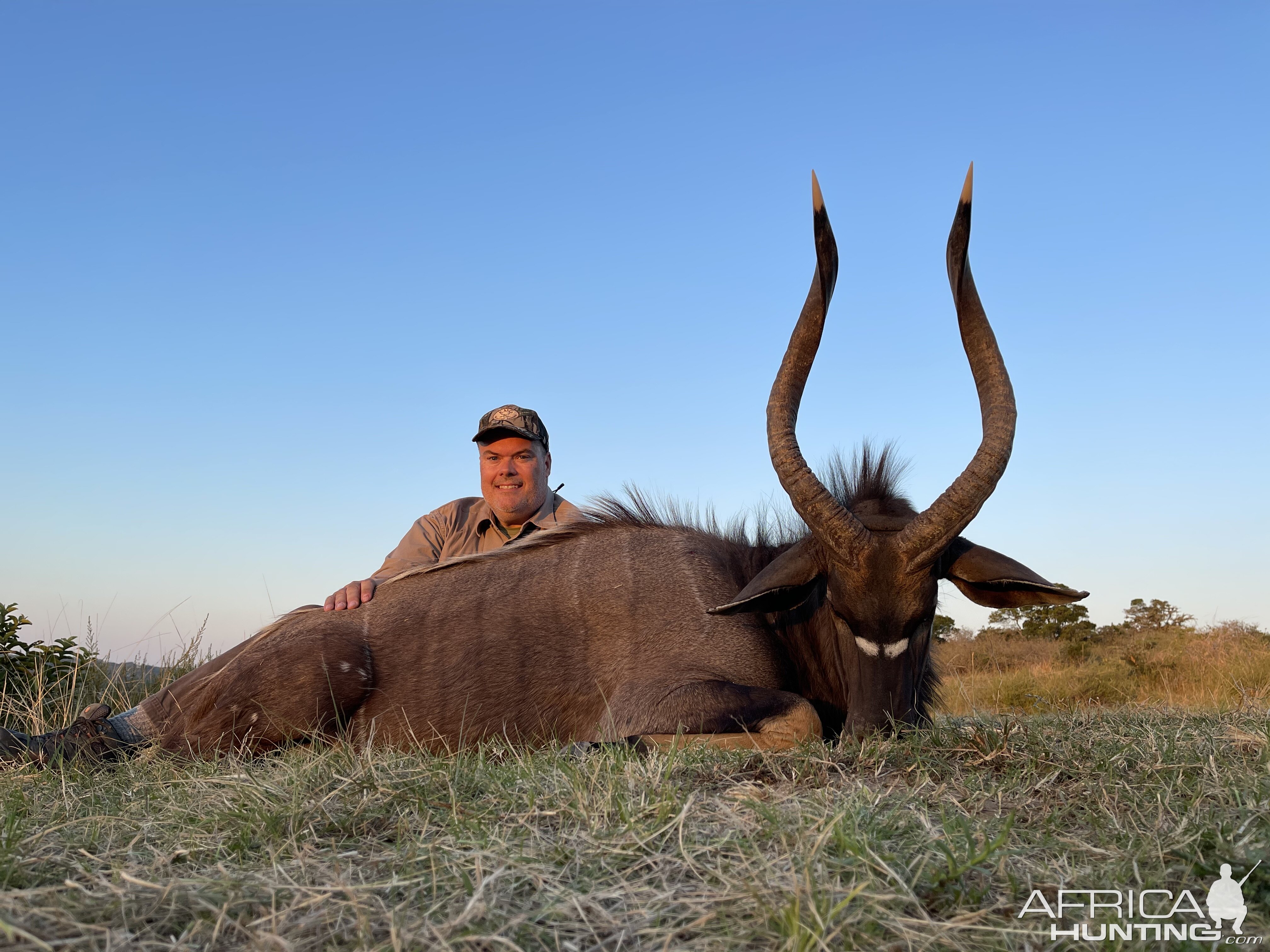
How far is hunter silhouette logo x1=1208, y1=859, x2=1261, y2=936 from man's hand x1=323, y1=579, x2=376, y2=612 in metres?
4.67

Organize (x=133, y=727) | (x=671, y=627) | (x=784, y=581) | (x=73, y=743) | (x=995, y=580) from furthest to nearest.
Answer: (x=133, y=727), (x=671, y=627), (x=73, y=743), (x=784, y=581), (x=995, y=580)

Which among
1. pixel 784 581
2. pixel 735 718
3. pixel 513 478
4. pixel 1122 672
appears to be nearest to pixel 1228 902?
pixel 735 718

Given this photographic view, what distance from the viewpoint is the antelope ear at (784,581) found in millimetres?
4879

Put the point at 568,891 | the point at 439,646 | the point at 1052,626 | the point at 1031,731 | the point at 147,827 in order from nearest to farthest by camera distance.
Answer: the point at 568,891
the point at 147,827
the point at 1031,731
the point at 439,646
the point at 1052,626

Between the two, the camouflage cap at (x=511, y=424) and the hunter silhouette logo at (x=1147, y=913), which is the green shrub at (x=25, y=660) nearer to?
the camouflage cap at (x=511, y=424)

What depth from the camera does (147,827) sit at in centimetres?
287

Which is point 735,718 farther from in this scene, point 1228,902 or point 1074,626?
point 1074,626

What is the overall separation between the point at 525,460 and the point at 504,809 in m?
4.79

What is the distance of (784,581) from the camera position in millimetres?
4898

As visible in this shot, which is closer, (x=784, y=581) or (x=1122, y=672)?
(x=784, y=581)

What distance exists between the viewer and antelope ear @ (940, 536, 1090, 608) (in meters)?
4.70

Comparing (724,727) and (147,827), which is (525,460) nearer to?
(724,727)

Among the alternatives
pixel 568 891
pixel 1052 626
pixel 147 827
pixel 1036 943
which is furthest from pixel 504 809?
pixel 1052 626

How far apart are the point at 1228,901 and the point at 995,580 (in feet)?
8.85
